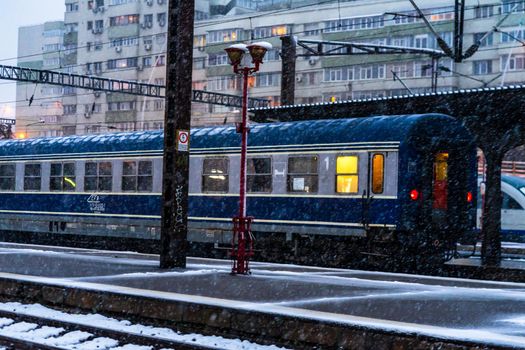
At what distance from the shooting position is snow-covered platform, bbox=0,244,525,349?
9250 mm

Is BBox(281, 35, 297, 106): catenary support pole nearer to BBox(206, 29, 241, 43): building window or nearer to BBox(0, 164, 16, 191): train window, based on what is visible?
BBox(0, 164, 16, 191): train window

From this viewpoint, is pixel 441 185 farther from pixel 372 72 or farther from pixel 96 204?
pixel 372 72

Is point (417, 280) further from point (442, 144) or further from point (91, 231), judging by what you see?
point (91, 231)

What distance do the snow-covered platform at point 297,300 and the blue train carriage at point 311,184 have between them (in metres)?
2.33

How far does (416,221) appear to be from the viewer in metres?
18.5

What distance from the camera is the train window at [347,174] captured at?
62.5 feet

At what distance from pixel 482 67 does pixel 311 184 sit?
4743cm

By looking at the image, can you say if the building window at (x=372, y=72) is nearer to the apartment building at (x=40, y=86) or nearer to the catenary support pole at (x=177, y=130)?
the apartment building at (x=40, y=86)

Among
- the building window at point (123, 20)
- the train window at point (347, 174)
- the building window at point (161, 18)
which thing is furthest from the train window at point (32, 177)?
the building window at point (123, 20)

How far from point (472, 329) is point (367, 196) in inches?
371

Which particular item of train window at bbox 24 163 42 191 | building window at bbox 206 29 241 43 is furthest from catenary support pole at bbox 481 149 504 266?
building window at bbox 206 29 241 43

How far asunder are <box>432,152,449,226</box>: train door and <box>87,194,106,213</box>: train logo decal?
991cm

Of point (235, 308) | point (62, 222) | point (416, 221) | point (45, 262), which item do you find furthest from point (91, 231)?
point (235, 308)

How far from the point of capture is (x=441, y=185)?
64.2 ft
